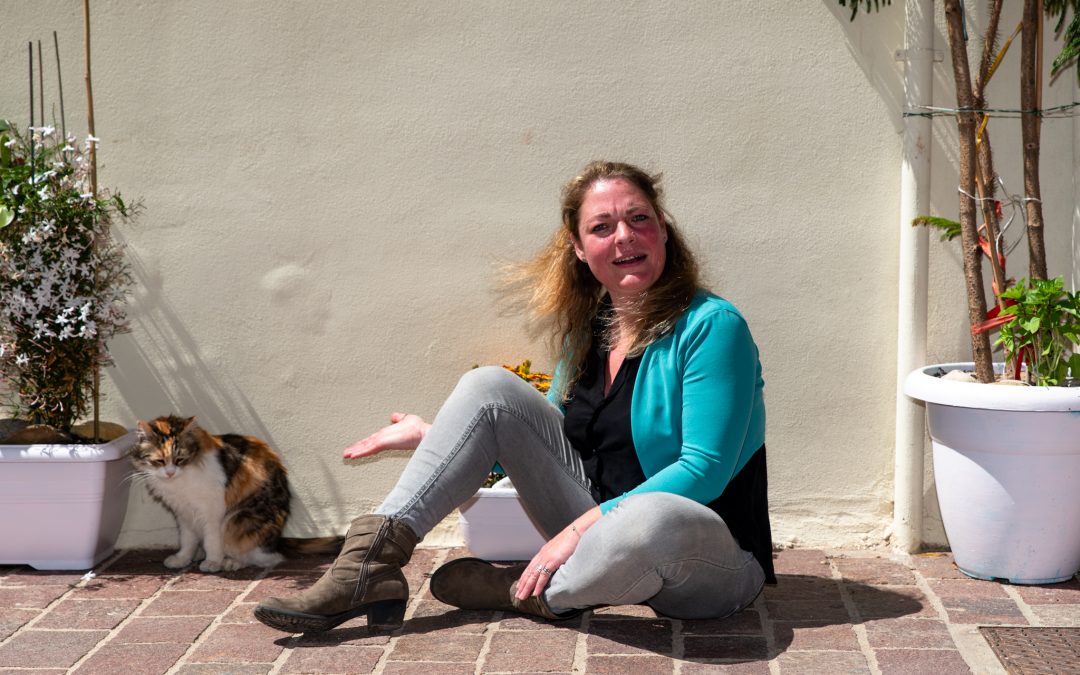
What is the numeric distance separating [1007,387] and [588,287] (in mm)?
1124

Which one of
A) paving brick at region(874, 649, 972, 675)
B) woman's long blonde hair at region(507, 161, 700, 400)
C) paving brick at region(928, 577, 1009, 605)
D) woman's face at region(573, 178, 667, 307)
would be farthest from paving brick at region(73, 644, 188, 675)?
paving brick at region(928, 577, 1009, 605)

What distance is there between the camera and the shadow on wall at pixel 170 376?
3.62 metres

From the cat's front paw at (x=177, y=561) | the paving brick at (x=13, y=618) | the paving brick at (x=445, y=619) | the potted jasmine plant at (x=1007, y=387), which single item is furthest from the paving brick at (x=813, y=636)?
the paving brick at (x=13, y=618)

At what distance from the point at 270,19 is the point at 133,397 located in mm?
1295

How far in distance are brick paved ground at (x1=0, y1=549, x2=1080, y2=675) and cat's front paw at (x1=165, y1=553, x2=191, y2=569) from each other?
92mm

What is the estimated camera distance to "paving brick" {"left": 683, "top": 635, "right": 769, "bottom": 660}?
254 centimetres

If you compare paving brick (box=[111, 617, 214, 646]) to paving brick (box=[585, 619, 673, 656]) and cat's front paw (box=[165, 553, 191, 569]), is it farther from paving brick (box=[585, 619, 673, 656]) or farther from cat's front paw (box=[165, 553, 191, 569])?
paving brick (box=[585, 619, 673, 656])

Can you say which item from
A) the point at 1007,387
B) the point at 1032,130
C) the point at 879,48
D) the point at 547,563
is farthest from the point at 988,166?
the point at 547,563

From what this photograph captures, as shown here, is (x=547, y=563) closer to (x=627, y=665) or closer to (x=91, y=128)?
(x=627, y=665)

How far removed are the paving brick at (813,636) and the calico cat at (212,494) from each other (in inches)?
57.2

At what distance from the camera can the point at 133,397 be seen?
3.66m

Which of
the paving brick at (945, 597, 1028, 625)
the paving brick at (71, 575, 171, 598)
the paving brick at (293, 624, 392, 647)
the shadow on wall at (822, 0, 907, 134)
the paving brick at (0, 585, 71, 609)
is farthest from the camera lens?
the shadow on wall at (822, 0, 907, 134)

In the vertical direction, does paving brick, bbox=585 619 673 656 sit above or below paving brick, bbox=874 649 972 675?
below

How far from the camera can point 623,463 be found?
274cm
